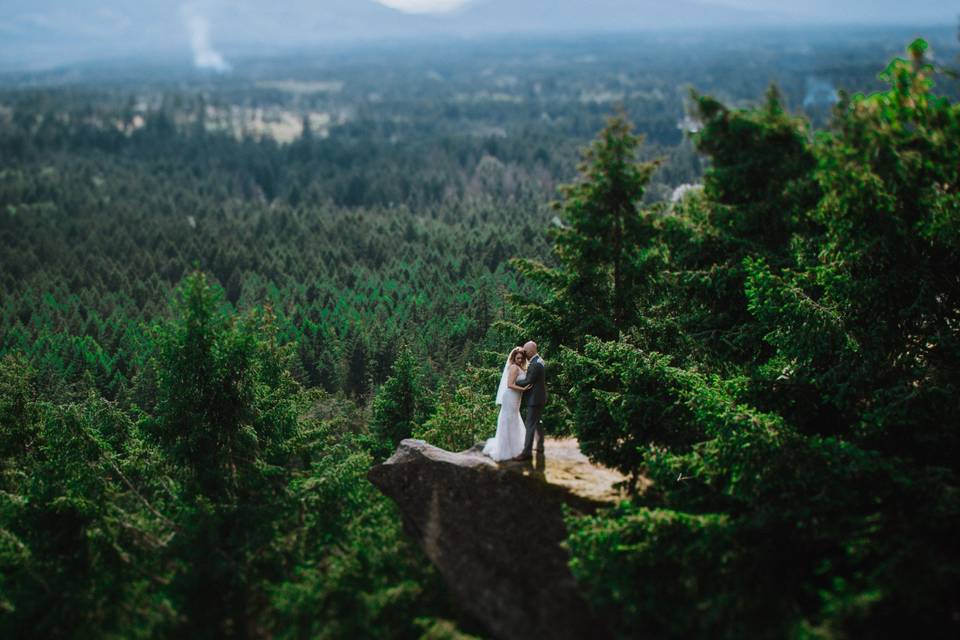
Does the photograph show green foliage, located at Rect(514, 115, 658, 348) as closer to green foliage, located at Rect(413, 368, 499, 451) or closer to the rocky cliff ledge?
green foliage, located at Rect(413, 368, 499, 451)

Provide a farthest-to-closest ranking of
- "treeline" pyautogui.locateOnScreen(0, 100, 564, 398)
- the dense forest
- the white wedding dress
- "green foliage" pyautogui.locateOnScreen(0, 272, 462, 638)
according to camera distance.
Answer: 1. "treeline" pyautogui.locateOnScreen(0, 100, 564, 398)
2. the white wedding dress
3. "green foliage" pyautogui.locateOnScreen(0, 272, 462, 638)
4. the dense forest

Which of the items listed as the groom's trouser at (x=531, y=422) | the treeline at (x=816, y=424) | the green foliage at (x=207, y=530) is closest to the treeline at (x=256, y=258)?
the green foliage at (x=207, y=530)

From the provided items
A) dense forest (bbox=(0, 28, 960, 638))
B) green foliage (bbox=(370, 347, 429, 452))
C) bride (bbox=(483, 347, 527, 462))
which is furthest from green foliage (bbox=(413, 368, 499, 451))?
green foliage (bbox=(370, 347, 429, 452))

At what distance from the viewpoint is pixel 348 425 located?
43719 mm

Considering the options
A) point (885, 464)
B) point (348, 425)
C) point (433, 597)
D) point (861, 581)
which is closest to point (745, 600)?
point (861, 581)

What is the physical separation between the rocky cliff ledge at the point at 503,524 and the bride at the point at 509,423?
28 cm

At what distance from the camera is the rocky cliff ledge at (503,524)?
12484 millimetres

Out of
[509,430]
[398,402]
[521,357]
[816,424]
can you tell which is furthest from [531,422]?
[398,402]

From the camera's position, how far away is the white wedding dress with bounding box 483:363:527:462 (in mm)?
15000

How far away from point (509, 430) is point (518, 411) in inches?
17.2

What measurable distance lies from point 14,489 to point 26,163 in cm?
17775

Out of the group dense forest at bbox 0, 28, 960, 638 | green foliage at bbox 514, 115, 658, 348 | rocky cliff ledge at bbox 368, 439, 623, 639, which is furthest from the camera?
green foliage at bbox 514, 115, 658, 348

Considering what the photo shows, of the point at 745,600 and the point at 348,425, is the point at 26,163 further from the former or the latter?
the point at 745,600

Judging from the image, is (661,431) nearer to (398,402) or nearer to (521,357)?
(521,357)
